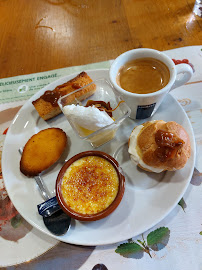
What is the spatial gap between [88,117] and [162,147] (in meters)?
0.45

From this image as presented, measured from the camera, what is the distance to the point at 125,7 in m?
2.26

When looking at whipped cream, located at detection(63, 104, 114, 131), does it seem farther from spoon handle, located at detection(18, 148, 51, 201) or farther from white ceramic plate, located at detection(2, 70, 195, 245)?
spoon handle, located at detection(18, 148, 51, 201)

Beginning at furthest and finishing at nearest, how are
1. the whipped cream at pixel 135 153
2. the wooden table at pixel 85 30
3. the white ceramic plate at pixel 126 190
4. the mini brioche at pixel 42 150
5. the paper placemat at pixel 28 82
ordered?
the wooden table at pixel 85 30 → the paper placemat at pixel 28 82 → the mini brioche at pixel 42 150 → the whipped cream at pixel 135 153 → the white ceramic plate at pixel 126 190

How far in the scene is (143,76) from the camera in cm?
143

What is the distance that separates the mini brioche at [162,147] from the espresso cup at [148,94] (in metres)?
0.15

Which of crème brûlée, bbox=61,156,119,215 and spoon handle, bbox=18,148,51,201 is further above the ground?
crème brûlée, bbox=61,156,119,215

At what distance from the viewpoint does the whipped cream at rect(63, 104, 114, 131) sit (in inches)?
48.8

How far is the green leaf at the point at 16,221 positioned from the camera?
1.28m

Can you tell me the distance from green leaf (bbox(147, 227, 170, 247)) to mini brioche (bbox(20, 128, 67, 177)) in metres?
0.73

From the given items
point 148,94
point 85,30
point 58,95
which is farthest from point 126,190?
point 85,30

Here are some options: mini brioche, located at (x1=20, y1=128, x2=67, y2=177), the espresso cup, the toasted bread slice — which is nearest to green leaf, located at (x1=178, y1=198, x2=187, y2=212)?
the espresso cup

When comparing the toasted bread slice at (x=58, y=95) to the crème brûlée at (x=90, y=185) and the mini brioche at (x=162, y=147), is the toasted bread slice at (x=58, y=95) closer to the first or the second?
the crème brûlée at (x=90, y=185)

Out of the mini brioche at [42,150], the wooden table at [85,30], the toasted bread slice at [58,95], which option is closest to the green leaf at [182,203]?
the mini brioche at [42,150]

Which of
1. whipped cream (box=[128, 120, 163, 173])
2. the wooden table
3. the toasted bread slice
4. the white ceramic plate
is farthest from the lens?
the wooden table
